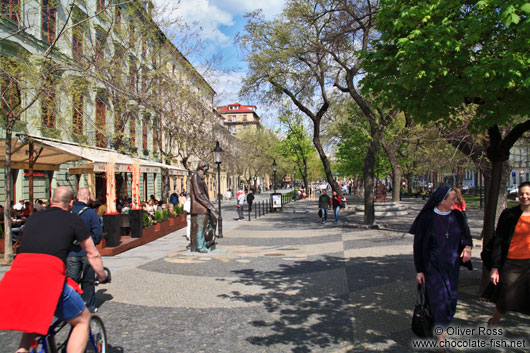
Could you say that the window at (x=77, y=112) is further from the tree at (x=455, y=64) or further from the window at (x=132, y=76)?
the tree at (x=455, y=64)

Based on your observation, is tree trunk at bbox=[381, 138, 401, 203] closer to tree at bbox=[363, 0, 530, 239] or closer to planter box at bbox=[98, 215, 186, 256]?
planter box at bbox=[98, 215, 186, 256]

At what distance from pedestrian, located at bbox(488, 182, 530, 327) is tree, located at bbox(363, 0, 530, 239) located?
1.52 metres

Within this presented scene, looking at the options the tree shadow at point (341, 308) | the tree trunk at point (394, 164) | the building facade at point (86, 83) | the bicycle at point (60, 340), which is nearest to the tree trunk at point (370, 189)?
the tree trunk at point (394, 164)

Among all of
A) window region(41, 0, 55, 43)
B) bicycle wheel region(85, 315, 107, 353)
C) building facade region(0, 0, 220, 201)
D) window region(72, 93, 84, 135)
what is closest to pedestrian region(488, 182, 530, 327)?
bicycle wheel region(85, 315, 107, 353)

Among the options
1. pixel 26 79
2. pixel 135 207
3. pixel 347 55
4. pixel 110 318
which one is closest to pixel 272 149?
pixel 347 55

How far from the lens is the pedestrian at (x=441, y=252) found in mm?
4012

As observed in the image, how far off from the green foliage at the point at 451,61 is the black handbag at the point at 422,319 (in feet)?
8.83

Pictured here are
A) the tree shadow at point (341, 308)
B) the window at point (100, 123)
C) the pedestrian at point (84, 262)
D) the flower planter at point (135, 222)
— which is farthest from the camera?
the window at point (100, 123)

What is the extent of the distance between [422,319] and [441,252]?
2.28 ft

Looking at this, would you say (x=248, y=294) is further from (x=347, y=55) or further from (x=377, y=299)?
(x=347, y=55)

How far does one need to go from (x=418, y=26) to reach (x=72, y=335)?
5705mm

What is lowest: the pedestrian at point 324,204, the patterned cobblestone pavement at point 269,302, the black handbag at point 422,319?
the patterned cobblestone pavement at point 269,302

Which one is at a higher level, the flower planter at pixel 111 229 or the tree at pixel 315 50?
the tree at pixel 315 50

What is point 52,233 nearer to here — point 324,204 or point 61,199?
point 61,199
